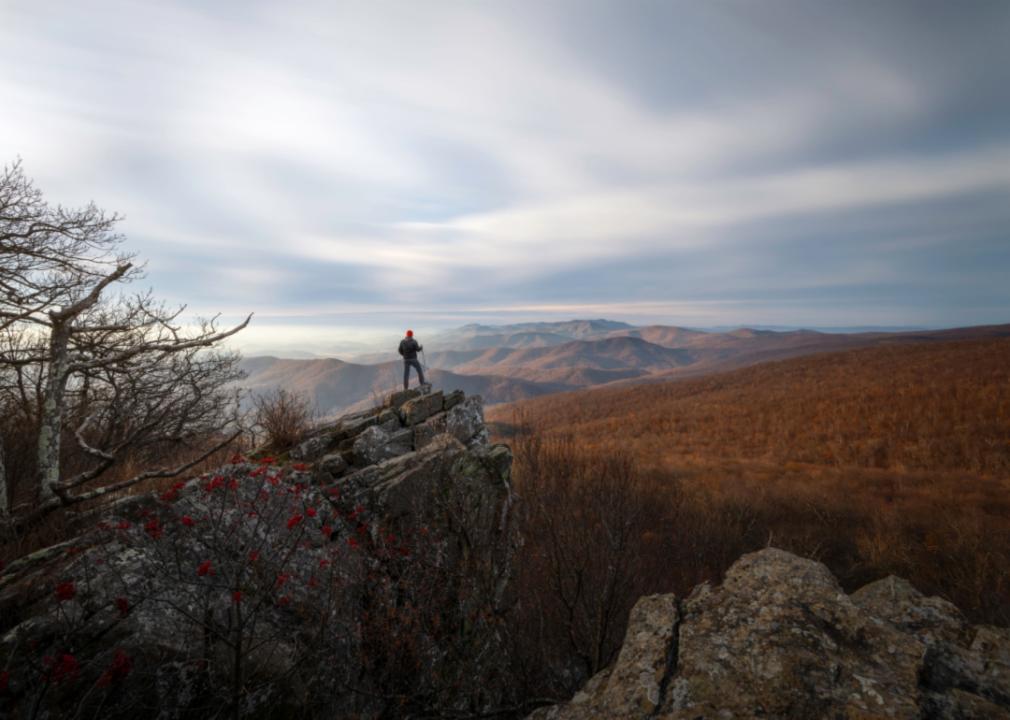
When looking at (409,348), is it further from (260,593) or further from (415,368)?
(260,593)

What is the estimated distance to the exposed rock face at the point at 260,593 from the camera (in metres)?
3.58

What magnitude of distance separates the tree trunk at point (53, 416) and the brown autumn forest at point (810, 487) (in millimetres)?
9024

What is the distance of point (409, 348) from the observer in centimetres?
1691

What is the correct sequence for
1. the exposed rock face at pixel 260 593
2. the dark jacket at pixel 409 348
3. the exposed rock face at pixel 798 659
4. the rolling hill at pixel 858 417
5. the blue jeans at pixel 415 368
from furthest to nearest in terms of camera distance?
the rolling hill at pixel 858 417 < the dark jacket at pixel 409 348 < the blue jeans at pixel 415 368 < the exposed rock face at pixel 260 593 < the exposed rock face at pixel 798 659

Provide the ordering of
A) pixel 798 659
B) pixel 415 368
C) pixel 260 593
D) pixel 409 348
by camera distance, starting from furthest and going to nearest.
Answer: pixel 415 368, pixel 409 348, pixel 260 593, pixel 798 659

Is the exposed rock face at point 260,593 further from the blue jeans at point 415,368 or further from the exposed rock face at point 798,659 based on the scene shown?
the blue jeans at point 415,368

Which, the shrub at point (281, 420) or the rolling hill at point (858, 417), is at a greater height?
the shrub at point (281, 420)

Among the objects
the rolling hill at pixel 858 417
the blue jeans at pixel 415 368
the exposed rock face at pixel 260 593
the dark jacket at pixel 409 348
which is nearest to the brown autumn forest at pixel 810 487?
the rolling hill at pixel 858 417

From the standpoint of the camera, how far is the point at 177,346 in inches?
348

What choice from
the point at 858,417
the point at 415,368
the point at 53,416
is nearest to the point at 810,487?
the point at 858,417

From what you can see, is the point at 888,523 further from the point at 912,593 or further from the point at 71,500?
the point at 71,500

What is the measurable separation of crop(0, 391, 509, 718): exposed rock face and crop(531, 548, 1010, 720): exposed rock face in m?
2.99

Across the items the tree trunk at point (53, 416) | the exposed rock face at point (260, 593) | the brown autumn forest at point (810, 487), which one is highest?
the tree trunk at point (53, 416)

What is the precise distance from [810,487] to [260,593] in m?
21.9
